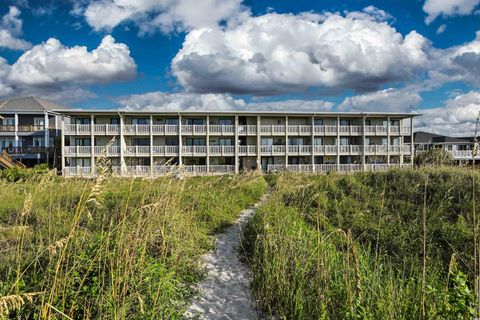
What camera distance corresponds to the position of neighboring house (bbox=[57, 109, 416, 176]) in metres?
34.8

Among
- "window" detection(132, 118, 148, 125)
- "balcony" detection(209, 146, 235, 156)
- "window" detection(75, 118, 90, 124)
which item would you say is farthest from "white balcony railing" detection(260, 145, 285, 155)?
"window" detection(75, 118, 90, 124)

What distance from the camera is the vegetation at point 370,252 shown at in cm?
333

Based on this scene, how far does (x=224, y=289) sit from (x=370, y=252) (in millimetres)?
3444

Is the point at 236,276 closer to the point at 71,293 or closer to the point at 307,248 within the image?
the point at 307,248

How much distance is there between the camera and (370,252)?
22.7 ft

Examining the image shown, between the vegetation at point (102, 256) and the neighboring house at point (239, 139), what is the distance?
25303mm

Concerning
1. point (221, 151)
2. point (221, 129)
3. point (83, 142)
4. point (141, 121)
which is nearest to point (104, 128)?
point (83, 142)

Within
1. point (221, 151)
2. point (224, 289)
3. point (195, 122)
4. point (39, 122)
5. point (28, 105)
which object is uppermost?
point (28, 105)

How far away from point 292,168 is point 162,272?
106ft

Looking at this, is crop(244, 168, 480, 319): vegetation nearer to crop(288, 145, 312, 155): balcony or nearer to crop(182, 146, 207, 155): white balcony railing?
crop(288, 145, 312, 155): balcony

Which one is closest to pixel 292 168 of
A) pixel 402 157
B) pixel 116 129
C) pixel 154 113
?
pixel 402 157

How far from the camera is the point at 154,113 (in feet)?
115

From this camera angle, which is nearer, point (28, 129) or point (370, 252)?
point (370, 252)

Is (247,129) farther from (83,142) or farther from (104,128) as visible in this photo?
(83,142)
